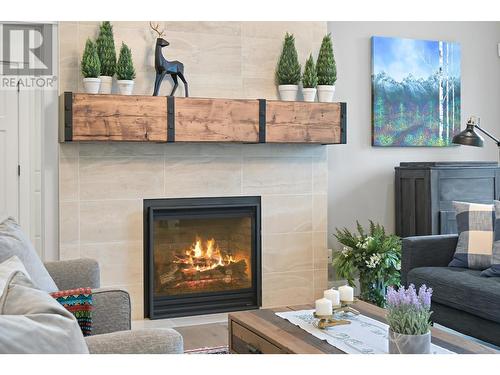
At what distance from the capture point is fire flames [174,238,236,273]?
4.66 meters

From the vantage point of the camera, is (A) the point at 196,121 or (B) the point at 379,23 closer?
(A) the point at 196,121

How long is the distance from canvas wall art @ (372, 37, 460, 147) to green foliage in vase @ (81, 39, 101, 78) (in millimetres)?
2361

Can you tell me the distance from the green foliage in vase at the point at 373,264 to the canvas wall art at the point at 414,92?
3.34ft

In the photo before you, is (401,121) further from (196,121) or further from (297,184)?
(196,121)

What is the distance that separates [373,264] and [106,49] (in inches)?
94.4

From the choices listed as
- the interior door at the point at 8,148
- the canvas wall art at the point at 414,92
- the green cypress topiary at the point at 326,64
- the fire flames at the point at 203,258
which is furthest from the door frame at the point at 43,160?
the canvas wall art at the point at 414,92

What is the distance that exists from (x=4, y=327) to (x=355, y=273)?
162 inches

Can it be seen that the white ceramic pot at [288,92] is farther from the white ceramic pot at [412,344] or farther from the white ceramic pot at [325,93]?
the white ceramic pot at [412,344]

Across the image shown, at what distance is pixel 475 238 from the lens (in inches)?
151

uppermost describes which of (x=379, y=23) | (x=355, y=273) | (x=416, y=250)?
(x=379, y=23)

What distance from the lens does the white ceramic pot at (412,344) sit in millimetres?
2184

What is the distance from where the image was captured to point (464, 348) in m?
2.36
